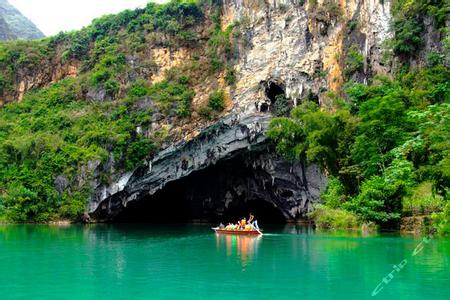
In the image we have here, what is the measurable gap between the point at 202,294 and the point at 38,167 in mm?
28394

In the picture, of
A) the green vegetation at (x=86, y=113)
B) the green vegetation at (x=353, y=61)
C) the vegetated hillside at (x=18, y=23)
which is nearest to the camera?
the green vegetation at (x=353, y=61)

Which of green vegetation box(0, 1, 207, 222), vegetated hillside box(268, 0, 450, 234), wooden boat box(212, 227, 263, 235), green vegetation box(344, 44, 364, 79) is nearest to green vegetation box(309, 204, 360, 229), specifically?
vegetated hillside box(268, 0, 450, 234)

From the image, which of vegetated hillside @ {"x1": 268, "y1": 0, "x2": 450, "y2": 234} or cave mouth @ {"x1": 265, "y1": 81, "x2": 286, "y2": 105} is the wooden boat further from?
cave mouth @ {"x1": 265, "y1": 81, "x2": 286, "y2": 105}

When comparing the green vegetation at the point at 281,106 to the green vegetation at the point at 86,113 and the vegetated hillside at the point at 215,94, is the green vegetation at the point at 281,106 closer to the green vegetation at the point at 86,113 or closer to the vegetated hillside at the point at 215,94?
the vegetated hillside at the point at 215,94

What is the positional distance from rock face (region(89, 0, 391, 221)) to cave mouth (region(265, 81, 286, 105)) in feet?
0.20

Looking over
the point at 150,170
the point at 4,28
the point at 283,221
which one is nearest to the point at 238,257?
the point at 150,170

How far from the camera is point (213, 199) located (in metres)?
39.5

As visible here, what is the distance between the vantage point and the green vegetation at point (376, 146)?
1973 cm

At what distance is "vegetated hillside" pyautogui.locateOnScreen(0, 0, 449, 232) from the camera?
23.4 meters

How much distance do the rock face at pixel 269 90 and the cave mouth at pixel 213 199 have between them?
0.22 meters

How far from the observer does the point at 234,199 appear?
127ft

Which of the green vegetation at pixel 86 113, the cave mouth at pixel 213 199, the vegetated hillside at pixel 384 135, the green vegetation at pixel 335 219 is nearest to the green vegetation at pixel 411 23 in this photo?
the vegetated hillside at pixel 384 135

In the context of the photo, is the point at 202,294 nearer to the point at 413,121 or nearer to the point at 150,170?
the point at 413,121

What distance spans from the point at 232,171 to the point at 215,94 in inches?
233
